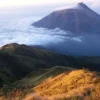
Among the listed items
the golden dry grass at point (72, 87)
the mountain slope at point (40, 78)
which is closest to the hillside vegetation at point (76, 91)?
the golden dry grass at point (72, 87)

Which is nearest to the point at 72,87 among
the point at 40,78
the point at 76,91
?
the point at 76,91

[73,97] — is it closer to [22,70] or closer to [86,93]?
[86,93]

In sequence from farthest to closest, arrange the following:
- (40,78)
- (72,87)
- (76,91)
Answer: (40,78)
(72,87)
(76,91)

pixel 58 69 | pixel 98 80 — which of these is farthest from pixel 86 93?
pixel 58 69

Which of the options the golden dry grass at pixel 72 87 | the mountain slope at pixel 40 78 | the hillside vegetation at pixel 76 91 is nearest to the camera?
the hillside vegetation at pixel 76 91

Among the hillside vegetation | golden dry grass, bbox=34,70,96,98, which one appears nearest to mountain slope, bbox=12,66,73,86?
golden dry grass, bbox=34,70,96,98

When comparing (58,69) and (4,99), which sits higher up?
(4,99)

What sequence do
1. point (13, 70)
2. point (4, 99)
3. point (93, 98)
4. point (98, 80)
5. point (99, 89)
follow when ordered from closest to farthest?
point (93, 98)
point (4, 99)
point (99, 89)
point (98, 80)
point (13, 70)

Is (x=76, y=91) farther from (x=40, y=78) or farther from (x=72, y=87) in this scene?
(x=40, y=78)

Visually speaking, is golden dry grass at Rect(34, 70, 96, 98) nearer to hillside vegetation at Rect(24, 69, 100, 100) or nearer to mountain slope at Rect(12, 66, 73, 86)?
hillside vegetation at Rect(24, 69, 100, 100)

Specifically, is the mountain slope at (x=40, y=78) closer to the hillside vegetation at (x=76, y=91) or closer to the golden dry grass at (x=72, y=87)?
the golden dry grass at (x=72, y=87)

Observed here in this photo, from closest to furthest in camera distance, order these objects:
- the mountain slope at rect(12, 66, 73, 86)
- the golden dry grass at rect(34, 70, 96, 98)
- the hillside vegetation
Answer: the hillside vegetation, the golden dry grass at rect(34, 70, 96, 98), the mountain slope at rect(12, 66, 73, 86)
